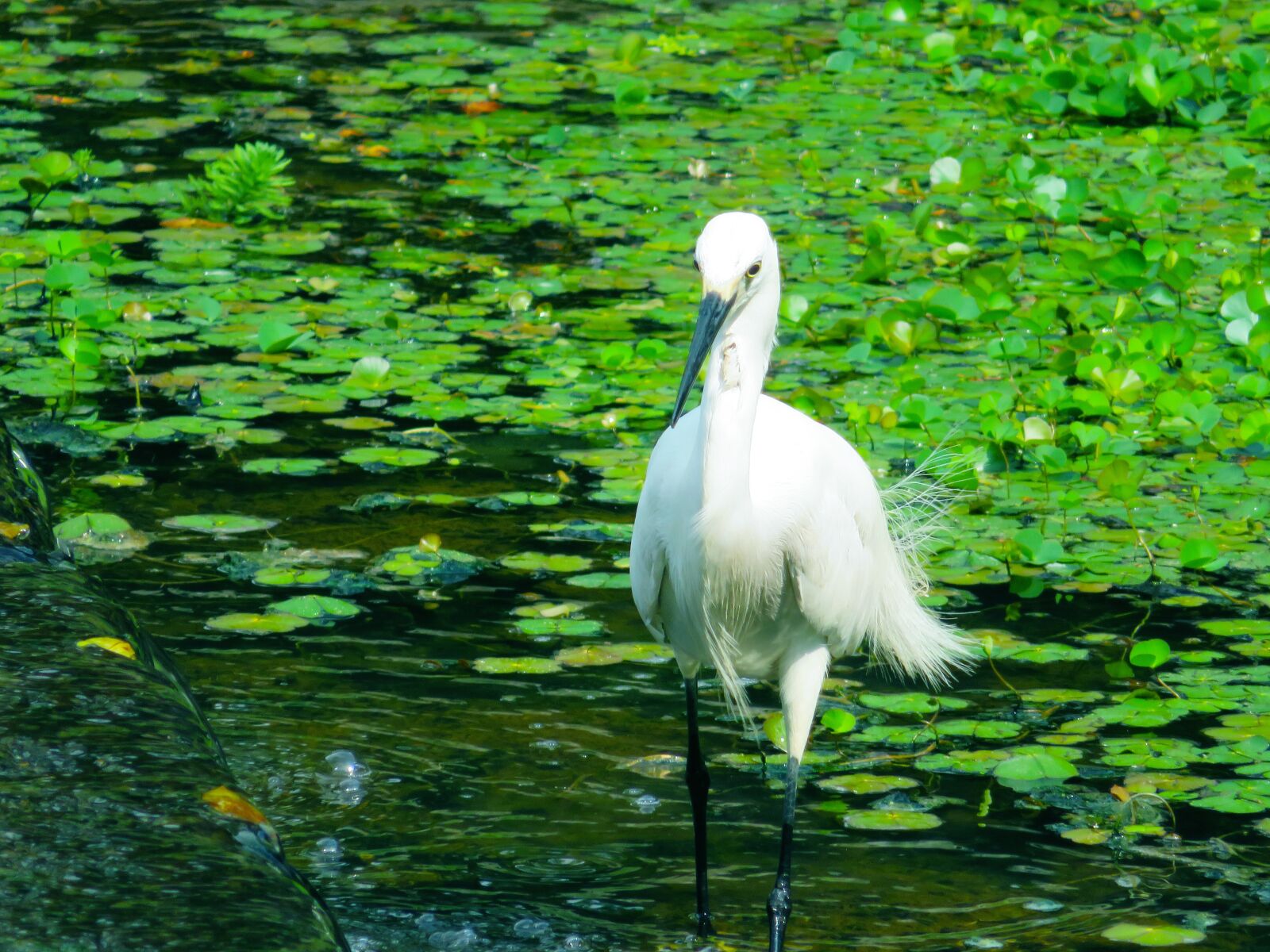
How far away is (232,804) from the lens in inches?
89.0

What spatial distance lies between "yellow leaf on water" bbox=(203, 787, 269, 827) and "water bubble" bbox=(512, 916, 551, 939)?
3.11 feet

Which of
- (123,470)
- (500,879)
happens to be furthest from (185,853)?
(123,470)

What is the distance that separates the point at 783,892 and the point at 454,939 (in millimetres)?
610

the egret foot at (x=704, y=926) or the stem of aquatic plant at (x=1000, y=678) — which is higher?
the stem of aquatic plant at (x=1000, y=678)

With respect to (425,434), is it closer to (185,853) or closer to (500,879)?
(500,879)

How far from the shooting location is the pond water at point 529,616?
3.38 m

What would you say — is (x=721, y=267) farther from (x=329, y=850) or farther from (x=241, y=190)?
(x=241, y=190)

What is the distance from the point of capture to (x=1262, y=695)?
12.7 feet

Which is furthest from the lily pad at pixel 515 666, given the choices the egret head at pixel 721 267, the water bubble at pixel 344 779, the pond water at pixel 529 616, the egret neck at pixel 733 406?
the egret head at pixel 721 267

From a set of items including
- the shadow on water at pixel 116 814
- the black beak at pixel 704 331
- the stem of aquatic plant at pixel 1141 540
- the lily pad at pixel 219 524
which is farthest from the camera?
the lily pad at pixel 219 524

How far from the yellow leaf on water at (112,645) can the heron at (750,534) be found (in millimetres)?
943

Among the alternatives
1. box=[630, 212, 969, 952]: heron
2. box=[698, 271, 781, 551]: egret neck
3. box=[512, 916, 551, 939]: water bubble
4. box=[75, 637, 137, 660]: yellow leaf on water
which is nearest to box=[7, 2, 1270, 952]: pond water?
box=[512, 916, 551, 939]: water bubble

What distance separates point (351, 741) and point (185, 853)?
167 centimetres

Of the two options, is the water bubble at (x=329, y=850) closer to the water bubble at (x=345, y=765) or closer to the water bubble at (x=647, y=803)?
the water bubble at (x=345, y=765)
